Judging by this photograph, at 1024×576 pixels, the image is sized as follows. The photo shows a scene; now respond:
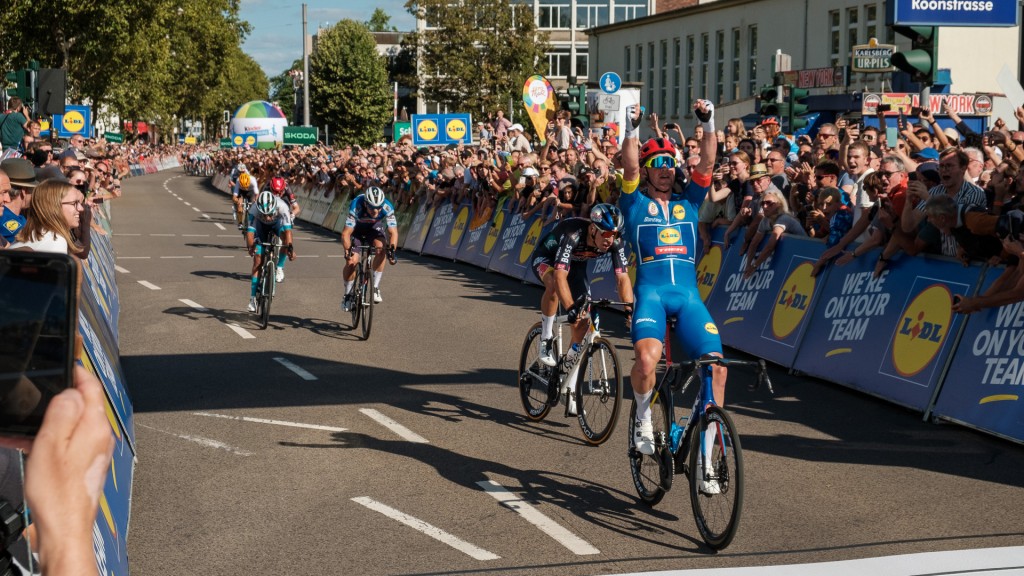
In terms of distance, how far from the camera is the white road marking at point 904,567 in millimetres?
5879

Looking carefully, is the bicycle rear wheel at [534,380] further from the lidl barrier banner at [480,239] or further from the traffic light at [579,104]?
the traffic light at [579,104]

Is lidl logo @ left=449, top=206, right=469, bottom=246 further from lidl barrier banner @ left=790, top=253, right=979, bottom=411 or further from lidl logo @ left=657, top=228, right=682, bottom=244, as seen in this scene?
lidl logo @ left=657, top=228, right=682, bottom=244

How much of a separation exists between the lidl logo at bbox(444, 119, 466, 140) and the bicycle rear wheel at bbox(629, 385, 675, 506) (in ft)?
102

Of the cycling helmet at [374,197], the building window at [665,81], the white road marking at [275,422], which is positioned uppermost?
the building window at [665,81]

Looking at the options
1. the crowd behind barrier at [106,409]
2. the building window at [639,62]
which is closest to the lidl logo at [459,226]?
the crowd behind barrier at [106,409]

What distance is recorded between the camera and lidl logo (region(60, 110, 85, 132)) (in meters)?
45.9

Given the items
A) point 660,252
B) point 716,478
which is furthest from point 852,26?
point 716,478

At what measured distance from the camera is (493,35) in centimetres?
7825

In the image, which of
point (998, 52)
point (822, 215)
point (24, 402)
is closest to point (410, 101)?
point (998, 52)

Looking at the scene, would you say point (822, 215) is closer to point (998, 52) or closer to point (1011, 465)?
point (1011, 465)

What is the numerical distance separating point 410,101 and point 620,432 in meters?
142

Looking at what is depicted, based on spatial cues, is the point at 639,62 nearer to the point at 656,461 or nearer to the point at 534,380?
the point at 534,380

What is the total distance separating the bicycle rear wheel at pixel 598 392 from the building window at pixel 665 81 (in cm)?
5645

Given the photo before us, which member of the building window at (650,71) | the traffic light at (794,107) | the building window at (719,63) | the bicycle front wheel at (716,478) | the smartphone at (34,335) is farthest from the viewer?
the building window at (650,71)
